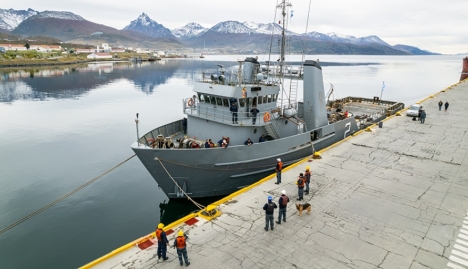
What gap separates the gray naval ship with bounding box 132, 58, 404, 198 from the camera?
49.5ft

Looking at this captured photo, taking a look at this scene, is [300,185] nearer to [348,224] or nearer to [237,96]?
[348,224]

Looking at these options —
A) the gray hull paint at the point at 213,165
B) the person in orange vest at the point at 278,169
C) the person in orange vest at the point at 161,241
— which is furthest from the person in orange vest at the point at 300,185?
the person in orange vest at the point at 161,241

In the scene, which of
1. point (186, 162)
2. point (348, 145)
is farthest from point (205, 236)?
point (348, 145)

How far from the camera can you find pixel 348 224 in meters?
11.2

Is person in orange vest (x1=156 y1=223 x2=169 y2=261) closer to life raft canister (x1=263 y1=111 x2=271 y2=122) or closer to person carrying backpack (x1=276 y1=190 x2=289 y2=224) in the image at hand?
person carrying backpack (x1=276 y1=190 x2=289 y2=224)

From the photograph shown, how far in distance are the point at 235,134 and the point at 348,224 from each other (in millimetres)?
8194

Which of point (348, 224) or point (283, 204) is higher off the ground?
point (283, 204)

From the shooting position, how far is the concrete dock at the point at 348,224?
30.1 feet

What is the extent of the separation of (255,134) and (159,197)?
7332mm

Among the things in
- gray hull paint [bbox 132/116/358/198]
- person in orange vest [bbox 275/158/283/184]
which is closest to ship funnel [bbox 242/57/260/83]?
gray hull paint [bbox 132/116/358/198]

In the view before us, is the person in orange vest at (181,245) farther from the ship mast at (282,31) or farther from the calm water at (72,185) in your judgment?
the ship mast at (282,31)

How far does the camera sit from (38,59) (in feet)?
400

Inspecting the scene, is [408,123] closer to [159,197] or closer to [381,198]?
[381,198]

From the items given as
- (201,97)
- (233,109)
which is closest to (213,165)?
(233,109)
